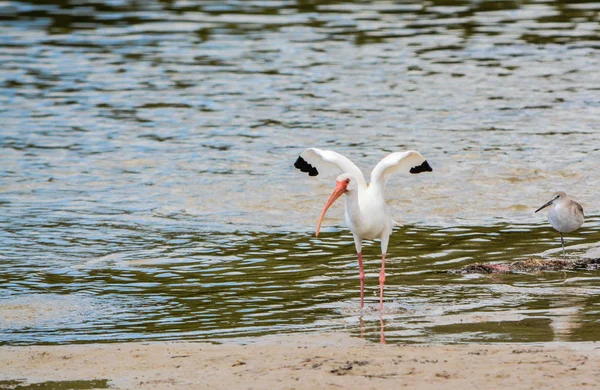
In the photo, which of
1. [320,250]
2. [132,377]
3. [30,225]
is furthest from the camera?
[30,225]

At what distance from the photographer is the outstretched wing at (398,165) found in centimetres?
1007

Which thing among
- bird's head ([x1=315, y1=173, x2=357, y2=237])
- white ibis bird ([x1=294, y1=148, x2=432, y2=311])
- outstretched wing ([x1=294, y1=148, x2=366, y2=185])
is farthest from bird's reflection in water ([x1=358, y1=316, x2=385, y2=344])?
outstretched wing ([x1=294, y1=148, x2=366, y2=185])

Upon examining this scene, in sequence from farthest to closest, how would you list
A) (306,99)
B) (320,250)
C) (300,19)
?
(300,19)
(306,99)
(320,250)

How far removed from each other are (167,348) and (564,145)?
33.1 feet

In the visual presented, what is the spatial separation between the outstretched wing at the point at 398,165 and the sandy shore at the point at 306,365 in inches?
75.6

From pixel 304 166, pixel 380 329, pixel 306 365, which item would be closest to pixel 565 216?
pixel 304 166

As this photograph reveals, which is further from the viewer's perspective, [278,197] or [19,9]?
[19,9]

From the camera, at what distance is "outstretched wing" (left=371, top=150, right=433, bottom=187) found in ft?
33.0

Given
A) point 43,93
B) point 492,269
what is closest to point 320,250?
point 492,269

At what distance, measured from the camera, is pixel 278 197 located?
15.1 meters

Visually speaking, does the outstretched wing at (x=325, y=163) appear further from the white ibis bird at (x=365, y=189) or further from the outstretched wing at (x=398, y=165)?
the outstretched wing at (x=398, y=165)

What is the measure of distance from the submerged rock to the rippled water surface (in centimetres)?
21

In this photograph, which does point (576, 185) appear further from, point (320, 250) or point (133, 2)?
point (133, 2)

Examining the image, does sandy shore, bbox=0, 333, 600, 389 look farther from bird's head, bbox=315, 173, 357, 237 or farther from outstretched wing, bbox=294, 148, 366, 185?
outstretched wing, bbox=294, 148, 366, 185
